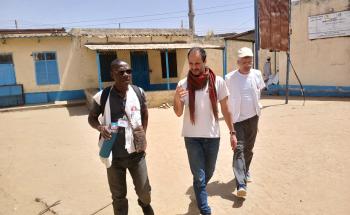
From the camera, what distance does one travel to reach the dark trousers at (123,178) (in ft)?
8.94

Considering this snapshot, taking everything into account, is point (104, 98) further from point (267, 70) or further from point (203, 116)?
point (267, 70)

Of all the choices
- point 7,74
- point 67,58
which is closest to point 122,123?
point 67,58

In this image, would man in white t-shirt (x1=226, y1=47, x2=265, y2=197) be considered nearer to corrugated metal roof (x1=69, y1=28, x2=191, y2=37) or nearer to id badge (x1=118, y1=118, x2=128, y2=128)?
id badge (x1=118, y1=118, x2=128, y2=128)

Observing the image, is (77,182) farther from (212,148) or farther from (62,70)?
(62,70)

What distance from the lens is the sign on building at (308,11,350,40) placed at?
12.4 m

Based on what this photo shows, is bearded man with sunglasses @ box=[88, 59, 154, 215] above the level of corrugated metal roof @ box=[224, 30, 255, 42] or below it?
below

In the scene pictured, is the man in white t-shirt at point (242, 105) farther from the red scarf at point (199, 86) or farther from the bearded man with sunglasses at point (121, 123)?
the bearded man with sunglasses at point (121, 123)

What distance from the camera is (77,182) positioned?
445cm

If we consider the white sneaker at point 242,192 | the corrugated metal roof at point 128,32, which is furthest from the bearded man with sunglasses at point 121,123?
the corrugated metal roof at point 128,32

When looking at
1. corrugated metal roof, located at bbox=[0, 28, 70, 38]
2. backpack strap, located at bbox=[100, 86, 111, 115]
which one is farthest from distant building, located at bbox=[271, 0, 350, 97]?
backpack strap, located at bbox=[100, 86, 111, 115]

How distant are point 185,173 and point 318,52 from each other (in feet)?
35.9

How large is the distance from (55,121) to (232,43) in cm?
1334

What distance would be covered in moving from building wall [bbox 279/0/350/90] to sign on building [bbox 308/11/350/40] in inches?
6.3

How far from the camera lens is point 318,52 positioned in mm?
13406
